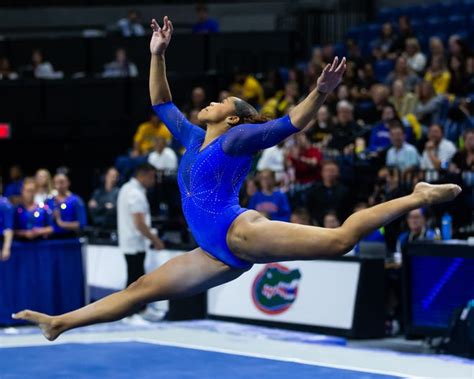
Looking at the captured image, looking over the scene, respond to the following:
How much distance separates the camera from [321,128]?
1561 centimetres

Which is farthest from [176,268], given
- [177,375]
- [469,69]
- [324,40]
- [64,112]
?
[324,40]

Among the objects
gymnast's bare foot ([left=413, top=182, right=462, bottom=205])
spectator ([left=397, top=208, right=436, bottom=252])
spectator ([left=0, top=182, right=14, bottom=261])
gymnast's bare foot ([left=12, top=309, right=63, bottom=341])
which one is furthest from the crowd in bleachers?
gymnast's bare foot ([left=413, top=182, right=462, bottom=205])

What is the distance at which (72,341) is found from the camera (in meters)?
11.6

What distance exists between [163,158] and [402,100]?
348cm

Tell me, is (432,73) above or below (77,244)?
above

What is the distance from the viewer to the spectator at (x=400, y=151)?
1354 centimetres

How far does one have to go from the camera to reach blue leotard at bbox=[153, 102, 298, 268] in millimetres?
6891

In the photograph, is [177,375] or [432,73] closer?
[177,375]

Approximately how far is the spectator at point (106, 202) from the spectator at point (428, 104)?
428cm

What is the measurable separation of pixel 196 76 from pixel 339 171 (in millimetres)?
6143

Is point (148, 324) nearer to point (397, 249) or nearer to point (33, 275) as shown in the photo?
point (33, 275)

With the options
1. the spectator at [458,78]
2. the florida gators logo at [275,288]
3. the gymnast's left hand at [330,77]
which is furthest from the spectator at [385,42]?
the gymnast's left hand at [330,77]

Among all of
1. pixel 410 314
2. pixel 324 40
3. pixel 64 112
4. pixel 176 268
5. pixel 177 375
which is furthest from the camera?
pixel 324 40

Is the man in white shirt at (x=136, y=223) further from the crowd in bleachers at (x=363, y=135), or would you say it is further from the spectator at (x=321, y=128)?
the spectator at (x=321, y=128)
